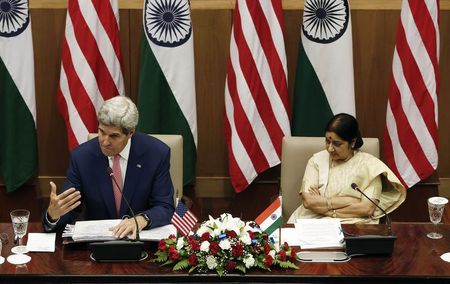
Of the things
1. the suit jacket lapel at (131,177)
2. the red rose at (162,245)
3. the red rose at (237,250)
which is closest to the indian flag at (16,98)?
the suit jacket lapel at (131,177)

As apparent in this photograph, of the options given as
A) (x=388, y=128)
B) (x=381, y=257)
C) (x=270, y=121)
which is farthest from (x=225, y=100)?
(x=381, y=257)

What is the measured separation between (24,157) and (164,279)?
2.71 metres

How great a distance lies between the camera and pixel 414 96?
579 centimetres

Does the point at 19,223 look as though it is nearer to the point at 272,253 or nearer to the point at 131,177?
the point at 131,177

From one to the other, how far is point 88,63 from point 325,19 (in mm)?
1584

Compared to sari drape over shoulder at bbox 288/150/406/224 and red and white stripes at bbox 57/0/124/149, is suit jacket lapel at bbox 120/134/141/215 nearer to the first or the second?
sari drape over shoulder at bbox 288/150/406/224

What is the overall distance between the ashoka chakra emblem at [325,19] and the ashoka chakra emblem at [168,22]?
0.78 metres

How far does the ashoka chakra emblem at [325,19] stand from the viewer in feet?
18.5

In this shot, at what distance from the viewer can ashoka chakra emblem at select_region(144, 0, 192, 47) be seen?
221 inches

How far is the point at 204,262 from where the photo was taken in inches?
144

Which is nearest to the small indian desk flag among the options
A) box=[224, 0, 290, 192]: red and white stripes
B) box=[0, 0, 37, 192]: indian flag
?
box=[224, 0, 290, 192]: red and white stripes

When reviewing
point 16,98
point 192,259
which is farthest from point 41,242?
point 16,98

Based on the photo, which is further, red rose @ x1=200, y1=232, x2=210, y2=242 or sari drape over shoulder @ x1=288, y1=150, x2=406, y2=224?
sari drape over shoulder @ x1=288, y1=150, x2=406, y2=224

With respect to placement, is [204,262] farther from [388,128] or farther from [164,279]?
[388,128]
